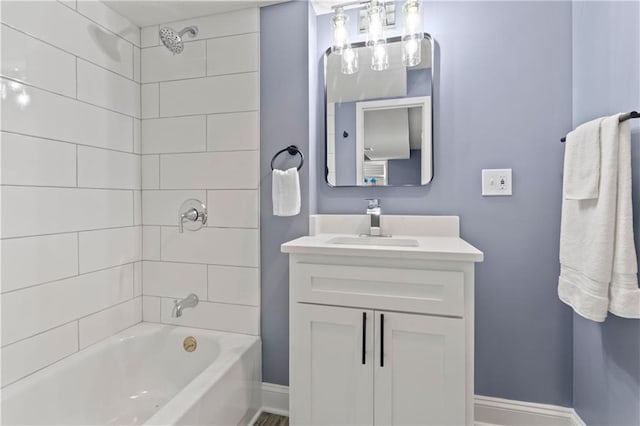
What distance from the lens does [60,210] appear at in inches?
53.0

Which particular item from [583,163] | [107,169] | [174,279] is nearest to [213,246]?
[174,279]

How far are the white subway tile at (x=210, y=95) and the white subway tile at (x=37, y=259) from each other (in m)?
0.80

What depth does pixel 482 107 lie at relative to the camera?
1518 millimetres

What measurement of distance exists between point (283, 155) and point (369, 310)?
2.85 feet

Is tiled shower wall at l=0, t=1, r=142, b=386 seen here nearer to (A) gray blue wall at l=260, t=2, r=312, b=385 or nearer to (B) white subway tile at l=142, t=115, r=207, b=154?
(B) white subway tile at l=142, t=115, r=207, b=154

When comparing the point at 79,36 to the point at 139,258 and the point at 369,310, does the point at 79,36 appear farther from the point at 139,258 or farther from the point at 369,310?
the point at 369,310

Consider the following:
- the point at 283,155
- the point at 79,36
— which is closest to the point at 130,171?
the point at 79,36

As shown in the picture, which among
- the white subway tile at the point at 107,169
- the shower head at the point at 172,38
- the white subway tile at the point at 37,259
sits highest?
the shower head at the point at 172,38

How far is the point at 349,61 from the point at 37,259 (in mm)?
1607

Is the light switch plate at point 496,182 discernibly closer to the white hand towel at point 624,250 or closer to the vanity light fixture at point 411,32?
the white hand towel at point 624,250

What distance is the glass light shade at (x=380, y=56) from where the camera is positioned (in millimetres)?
1554

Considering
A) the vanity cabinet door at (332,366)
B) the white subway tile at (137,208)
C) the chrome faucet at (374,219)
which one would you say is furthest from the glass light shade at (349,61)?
the white subway tile at (137,208)

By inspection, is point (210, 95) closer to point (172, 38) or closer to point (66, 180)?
point (172, 38)

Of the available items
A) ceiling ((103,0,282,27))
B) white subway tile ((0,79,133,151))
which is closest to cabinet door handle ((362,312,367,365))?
white subway tile ((0,79,133,151))
